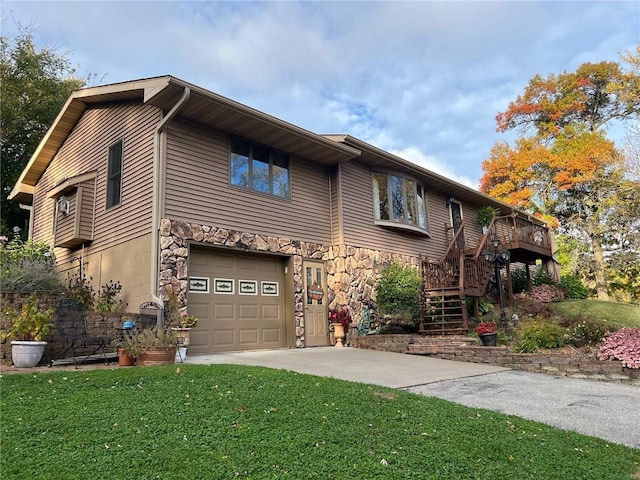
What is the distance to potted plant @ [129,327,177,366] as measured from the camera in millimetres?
6949

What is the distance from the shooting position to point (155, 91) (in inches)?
336

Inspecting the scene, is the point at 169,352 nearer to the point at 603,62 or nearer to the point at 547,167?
the point at 547,167

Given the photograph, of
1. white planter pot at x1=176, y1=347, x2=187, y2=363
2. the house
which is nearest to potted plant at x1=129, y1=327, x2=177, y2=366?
white planter pot at x1=176, y1=347, x2=187, y2=363

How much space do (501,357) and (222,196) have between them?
641cm

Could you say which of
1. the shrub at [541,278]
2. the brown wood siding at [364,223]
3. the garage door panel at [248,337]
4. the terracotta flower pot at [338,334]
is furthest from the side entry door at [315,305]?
the shrub at [541,278]

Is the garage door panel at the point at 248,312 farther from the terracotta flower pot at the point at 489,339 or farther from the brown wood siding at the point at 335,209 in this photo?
the terracotta flower pot at the point at 489,339

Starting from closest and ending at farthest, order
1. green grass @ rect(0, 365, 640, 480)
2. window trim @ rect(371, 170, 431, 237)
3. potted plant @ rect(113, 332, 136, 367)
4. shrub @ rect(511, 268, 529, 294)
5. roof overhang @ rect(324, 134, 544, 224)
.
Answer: green grass @ rect(0, 365, 640, 480)
potted plant @ rect(113, 332, 136, 367)
roof overhang @ rect(324, 134, 544, 224)
window trim @ rect(371, 170, 431, 237)
shrub @ rect(511, 268, 529, 294)

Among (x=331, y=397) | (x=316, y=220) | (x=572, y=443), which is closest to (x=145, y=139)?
(x=316, y=220)

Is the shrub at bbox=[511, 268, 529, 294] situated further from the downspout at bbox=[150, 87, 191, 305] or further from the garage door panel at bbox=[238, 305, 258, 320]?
the downspout at bbox=[150, 87, 191, 305]

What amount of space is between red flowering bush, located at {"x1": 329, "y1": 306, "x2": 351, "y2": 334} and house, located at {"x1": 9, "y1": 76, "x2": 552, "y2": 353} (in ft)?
0.58

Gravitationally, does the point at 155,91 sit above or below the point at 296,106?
below

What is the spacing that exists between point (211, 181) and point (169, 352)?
3961 millimetres

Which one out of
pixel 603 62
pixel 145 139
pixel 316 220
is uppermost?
pixel 603 62

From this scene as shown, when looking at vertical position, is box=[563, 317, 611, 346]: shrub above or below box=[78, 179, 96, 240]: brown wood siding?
below
